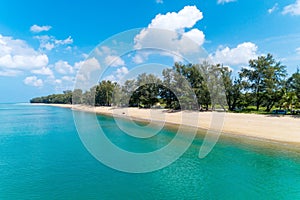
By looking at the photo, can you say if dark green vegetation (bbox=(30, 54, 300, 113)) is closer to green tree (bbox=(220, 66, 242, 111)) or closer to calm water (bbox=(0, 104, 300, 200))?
green tree (bbox=(220, 66, 242, 111))

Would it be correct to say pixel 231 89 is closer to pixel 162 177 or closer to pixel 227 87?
pixel 227 87

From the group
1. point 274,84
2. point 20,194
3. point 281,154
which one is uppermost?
point 274,84

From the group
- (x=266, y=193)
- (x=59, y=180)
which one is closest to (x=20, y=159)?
(x=59, y=180)

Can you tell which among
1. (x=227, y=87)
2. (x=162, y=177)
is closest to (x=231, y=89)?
(x=227, y=87)

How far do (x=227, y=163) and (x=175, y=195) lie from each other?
7288 millimetres

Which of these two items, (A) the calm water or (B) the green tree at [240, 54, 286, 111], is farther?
(B) the green tree at [240, 54, 286, 111]

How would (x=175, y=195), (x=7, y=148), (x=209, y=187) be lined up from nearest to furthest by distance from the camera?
(x=175, y=195) → (x=209, y=187) → (x=7, y=148)

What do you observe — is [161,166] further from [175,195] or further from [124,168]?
[175,195]

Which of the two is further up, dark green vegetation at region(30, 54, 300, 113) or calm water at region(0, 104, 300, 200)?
dark green vegetation at region(30, 54, 300, 113)

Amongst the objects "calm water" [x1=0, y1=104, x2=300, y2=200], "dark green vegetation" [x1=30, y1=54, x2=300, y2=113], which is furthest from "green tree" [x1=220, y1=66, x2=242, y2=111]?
"calm water" [x1=0, y1=104, x2=300, y2=200]

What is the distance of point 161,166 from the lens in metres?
15.8

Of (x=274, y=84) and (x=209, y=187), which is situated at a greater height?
(x=274, y=84)

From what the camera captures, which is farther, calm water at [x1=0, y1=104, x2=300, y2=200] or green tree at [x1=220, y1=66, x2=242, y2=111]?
green tree at [x1=220, y1=66, x2=242, y2=111]

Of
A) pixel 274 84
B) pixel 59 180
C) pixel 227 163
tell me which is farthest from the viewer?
pixel 274 84
